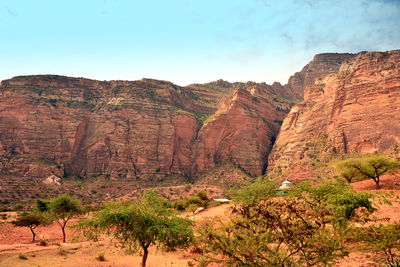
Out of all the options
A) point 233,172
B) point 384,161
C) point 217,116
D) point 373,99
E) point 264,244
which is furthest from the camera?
point 217,116

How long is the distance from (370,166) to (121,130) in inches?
3041

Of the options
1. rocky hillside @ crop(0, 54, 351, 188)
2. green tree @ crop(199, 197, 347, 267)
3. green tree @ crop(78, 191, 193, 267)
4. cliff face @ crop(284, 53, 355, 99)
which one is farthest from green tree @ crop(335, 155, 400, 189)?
cliff face @ crop(284, 53, 355, 99)

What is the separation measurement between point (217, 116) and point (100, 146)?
42.8m

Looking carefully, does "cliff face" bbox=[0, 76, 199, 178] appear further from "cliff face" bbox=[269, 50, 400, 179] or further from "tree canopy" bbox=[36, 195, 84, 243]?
"tree canopy" bbox=[36, 195, 84, 243]

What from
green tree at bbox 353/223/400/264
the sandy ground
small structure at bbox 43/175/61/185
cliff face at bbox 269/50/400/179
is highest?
cliff face at bbox 269/50/400/179

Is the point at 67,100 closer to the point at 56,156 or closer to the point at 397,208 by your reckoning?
the point at 56,156

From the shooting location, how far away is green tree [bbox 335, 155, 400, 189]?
132ft

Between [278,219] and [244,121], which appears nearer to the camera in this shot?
[278,219]

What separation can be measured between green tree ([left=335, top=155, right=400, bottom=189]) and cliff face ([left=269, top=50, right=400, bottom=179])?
89.2 feet

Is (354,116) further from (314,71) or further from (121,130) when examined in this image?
(314,71)

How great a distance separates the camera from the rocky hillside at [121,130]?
90.3 meters

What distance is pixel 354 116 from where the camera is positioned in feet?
247

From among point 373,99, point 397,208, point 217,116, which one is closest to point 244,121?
point 217,116

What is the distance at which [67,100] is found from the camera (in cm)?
9981
